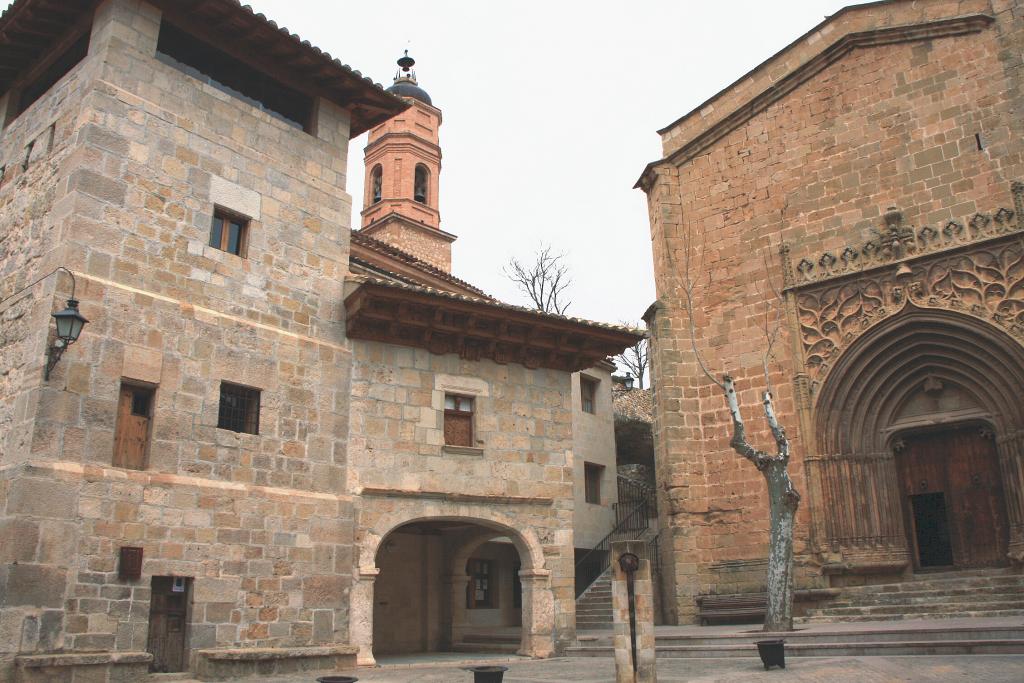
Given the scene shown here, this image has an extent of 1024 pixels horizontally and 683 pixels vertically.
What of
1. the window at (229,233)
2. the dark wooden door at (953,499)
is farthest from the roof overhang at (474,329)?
the dark wooden door at (953,499)

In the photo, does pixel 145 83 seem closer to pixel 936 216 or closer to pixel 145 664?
pixel 145 664

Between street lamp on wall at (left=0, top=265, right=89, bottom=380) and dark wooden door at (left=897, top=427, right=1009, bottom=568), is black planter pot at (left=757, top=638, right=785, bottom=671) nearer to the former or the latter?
dark wooden door at (left=897, top=427, right=1009, bottom=568)

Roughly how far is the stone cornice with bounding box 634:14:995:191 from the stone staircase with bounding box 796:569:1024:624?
10.4m

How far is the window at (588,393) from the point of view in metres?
25.2

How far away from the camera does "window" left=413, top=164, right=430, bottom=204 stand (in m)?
34.8

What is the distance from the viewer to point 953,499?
53.4ft

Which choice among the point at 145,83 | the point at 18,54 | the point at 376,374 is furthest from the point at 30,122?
the point at 376,374

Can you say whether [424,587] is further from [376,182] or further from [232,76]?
[376,182]

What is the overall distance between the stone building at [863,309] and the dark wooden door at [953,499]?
0.13 feet

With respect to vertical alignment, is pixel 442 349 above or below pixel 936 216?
below

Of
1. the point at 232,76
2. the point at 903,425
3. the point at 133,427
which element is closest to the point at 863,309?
the point at 903,425

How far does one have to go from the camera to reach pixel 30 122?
1262 centimetres

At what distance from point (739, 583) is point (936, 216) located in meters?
8.21

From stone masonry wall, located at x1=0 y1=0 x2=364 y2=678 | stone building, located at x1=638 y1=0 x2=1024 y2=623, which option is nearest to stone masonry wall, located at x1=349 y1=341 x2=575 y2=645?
stone masonry wall, located at x1=0 y1=0 x2=364 y2=678
